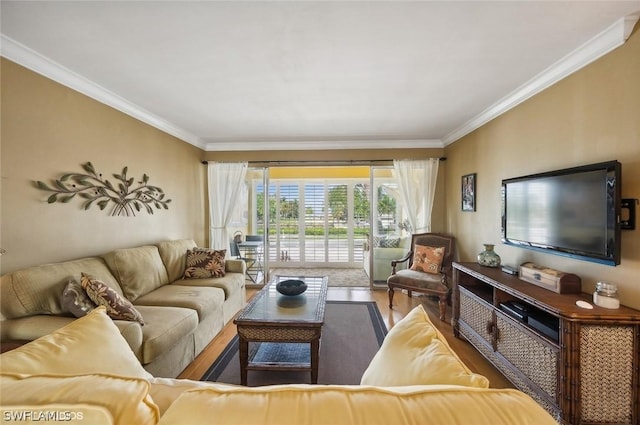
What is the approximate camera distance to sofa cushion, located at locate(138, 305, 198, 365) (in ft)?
5.65

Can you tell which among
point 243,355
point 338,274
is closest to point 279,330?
point 243,355

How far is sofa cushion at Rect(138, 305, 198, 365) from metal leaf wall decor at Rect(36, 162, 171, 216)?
1128 millimetres

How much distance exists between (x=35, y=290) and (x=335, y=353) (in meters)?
2.32

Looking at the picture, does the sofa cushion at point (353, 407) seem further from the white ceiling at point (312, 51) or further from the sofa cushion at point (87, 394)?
the white ceiling at point (312, 51)

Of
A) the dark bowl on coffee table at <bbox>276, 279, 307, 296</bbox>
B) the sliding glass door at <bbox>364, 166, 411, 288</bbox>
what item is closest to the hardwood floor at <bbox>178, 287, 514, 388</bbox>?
the sliding glass door at <bbox>364, 166, 411, 288</bbox>

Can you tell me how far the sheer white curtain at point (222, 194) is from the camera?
4.30 m

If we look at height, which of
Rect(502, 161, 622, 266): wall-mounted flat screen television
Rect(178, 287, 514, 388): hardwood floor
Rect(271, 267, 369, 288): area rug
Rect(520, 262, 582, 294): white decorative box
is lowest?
Rect(178, 287, 514, 388): hardwood floor

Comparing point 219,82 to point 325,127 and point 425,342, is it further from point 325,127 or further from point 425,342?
point 425,342

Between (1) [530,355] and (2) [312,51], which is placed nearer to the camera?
(1) [530,355]

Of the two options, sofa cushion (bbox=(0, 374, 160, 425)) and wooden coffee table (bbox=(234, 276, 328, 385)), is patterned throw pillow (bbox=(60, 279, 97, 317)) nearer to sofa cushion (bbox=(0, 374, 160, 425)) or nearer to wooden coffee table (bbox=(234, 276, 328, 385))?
wooden coffee table (bbox=(234, 276, 328, 385))

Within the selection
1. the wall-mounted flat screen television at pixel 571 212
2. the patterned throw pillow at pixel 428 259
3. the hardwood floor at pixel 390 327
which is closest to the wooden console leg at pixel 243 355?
the hardwood floor at pixel 390 327

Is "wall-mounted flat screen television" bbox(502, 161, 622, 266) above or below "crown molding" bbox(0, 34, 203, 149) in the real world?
below

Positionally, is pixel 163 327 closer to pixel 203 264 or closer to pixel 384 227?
pixel 203 264

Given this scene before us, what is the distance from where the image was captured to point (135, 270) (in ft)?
7.97
